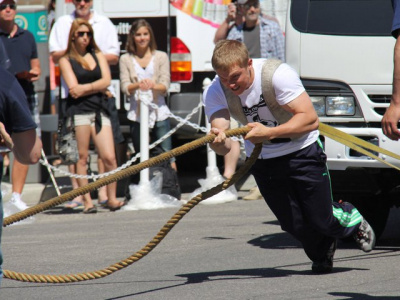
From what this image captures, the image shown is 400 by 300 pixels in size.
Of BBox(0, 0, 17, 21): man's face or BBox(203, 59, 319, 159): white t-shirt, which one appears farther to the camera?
BBox(0, 0, 17, 21): man's face

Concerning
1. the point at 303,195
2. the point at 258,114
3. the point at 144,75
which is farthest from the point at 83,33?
Result: the point at 303,195

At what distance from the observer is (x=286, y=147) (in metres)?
5.95

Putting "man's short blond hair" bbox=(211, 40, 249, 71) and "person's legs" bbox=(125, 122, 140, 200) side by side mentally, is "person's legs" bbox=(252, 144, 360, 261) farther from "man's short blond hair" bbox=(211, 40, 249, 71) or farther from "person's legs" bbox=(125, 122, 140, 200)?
"person's legs" bbox=(125, 122, 140, 200)

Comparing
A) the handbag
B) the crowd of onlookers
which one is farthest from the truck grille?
the handbag

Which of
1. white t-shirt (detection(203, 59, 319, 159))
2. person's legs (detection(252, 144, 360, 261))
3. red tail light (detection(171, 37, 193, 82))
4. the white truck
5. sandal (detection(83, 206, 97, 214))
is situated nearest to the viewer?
white t-shirt (detection(203, 59, 319, 159))

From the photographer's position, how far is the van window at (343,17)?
706 cm

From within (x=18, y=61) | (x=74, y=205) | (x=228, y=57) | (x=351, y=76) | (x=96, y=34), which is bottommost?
(x=74, y=205)

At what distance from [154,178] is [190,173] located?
3051mm

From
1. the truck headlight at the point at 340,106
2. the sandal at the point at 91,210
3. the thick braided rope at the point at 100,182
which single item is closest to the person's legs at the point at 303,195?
the thick braided rope at the point at 100,182

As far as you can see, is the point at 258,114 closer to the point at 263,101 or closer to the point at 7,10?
the point at 263,101

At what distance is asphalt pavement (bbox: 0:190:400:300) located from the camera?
5.72m

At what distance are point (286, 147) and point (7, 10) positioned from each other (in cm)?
469

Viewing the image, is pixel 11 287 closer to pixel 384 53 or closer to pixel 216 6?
pixel 384 53

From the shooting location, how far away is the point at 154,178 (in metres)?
10.1
